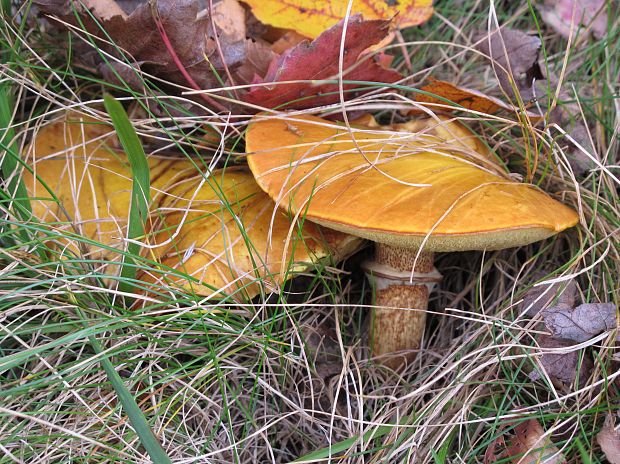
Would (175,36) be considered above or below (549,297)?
above

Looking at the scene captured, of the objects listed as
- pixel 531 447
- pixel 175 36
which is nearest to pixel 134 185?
pixel 175 36

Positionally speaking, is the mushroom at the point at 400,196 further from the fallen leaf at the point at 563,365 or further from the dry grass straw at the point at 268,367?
the fallen leaf at the point at 563,365

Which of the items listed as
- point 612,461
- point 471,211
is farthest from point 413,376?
point 471,211

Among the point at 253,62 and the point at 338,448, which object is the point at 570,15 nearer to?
the point at 253,62

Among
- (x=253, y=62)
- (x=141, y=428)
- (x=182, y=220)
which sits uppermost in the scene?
(x=253, y=62)

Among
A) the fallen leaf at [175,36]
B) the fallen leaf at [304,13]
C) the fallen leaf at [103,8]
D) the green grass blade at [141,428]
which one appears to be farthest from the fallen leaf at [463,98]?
the green grass blade at [141,428]

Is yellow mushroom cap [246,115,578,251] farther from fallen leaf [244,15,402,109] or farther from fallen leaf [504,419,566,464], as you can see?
fallen leaf [504,419,566,464]
